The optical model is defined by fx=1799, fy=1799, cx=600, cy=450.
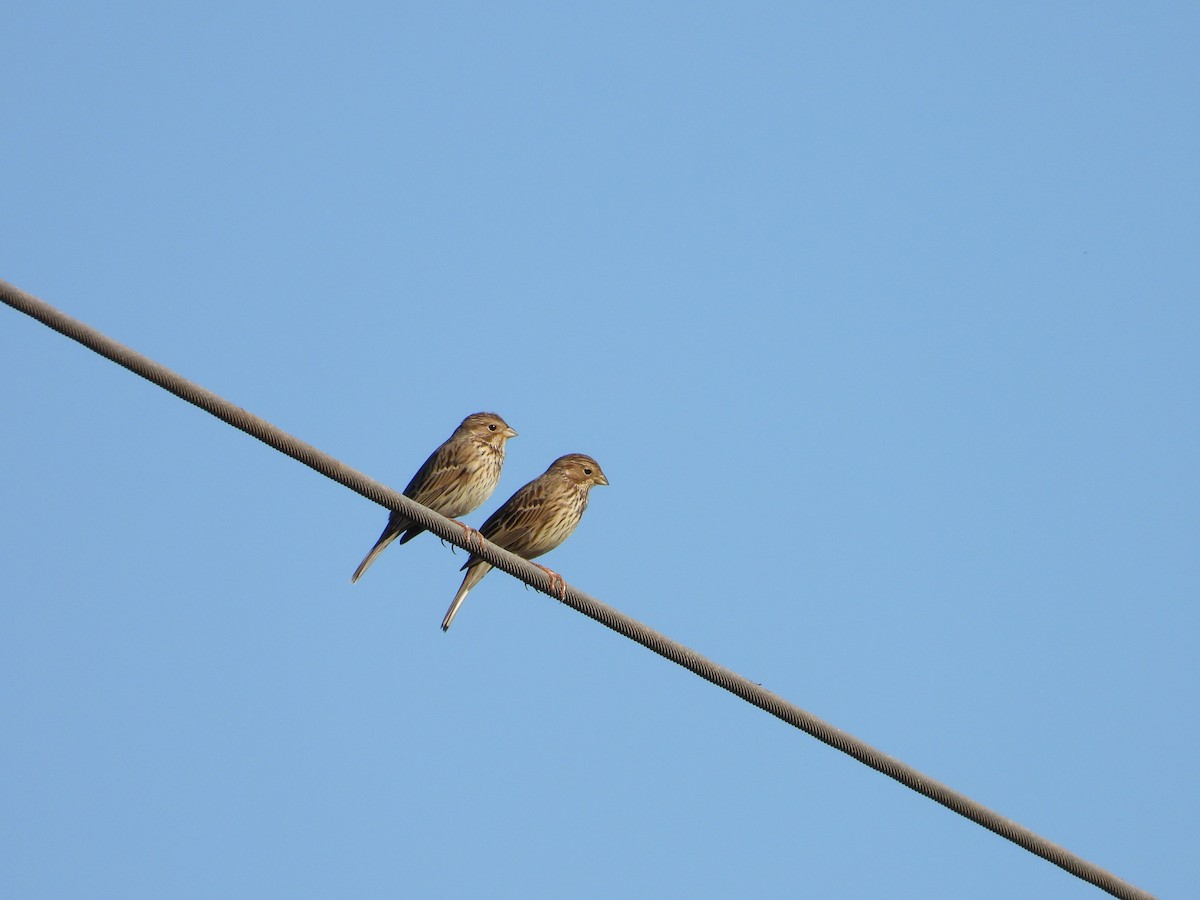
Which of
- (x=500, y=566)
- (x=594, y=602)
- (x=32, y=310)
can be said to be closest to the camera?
(x=32, y=310)

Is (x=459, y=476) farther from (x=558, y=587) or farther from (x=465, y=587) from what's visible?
(x=558, y=587)

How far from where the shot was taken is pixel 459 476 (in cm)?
1321

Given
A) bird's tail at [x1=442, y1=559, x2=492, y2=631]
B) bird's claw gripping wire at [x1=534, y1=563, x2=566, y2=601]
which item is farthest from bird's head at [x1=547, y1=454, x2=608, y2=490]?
bird's claw gripping wire at [x1=534, y1=563, x2=566, y2=601]

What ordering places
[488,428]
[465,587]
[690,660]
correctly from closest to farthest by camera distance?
[690,660]
[465,587]
[488,428]

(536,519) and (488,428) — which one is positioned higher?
(488,428)

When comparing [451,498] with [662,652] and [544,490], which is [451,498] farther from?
[662,652]

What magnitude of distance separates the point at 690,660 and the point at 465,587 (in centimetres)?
557

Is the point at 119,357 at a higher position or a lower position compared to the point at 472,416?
lower

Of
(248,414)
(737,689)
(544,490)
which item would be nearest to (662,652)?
(737,689)

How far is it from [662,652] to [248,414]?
203 centimetres

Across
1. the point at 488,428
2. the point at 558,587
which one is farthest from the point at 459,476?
the point at 558,587

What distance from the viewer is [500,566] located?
8242 mm

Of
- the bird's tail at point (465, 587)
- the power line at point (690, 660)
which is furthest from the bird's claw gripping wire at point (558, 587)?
the bird's tail at point (465, 587)

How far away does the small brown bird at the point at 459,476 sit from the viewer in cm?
1307
